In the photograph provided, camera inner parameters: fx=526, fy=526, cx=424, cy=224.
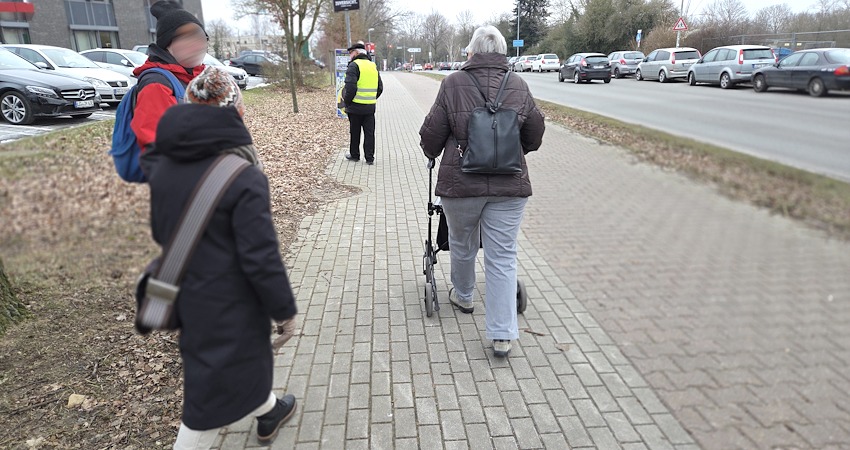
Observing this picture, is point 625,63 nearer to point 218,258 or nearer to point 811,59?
point 811,59

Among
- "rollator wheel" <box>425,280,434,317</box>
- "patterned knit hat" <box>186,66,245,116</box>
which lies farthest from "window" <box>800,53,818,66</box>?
"patterned knit hat" <box>186,66,245,116</box>

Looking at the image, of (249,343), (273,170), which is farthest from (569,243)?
(273,170)

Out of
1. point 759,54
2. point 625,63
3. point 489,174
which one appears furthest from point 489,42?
point 625,63

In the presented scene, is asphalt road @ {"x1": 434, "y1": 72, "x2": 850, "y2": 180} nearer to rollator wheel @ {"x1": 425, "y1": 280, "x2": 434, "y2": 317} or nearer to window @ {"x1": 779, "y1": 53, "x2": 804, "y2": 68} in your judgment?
rollator wheel @ {"x1": 425, "y1": 280, "x2": 434, "y2": 317}

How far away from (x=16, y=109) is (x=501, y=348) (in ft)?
37.1

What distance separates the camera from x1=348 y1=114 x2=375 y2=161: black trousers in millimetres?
8773

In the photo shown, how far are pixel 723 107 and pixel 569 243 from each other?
2.40ft

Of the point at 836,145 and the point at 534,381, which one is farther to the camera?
the point at 534,381

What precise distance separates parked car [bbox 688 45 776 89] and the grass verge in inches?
719

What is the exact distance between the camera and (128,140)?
2.37 m

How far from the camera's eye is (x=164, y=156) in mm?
1896

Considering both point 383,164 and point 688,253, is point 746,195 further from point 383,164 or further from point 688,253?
point 383,164

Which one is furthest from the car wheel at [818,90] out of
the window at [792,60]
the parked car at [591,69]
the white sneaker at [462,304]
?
the parked car at [591,69]

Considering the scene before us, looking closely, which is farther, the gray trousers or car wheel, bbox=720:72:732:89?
car wheel, bbox=720:72:732:89
